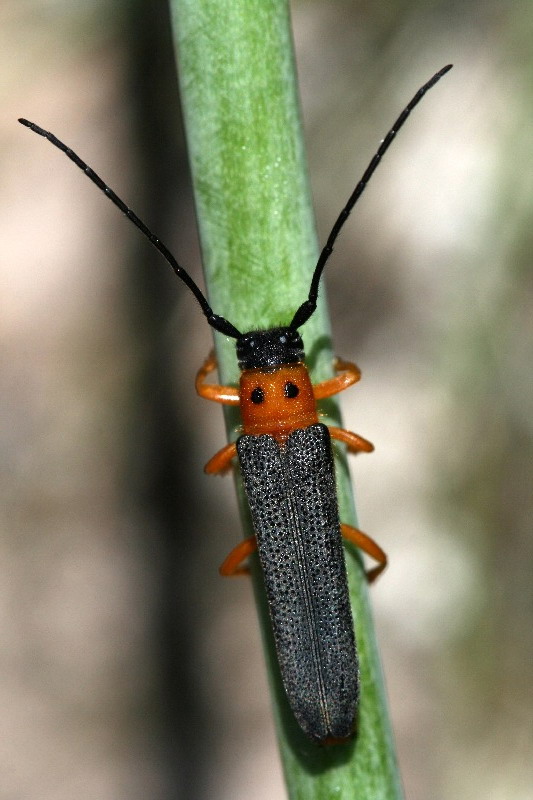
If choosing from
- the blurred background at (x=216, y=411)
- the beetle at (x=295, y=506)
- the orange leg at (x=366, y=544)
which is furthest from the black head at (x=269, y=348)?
the blurred background at (x=216, y=411)

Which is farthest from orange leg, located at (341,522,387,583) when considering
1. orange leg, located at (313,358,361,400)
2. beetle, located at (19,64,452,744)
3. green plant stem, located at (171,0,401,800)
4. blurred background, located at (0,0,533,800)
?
blurred background, located at (0,0,533,800)

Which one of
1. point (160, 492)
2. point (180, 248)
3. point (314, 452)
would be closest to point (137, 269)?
point (180, 248)

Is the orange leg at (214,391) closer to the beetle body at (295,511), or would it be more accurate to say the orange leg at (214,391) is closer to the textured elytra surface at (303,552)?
the beetle body at (295,511)

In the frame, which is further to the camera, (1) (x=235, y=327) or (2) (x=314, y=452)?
(2) (x=314, y=452)

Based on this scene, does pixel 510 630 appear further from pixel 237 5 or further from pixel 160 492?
pixel 237 5

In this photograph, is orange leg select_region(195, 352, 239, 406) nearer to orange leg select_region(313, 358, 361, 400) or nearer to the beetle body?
the beetle body

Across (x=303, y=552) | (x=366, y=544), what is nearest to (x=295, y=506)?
(x=303, y=552)
